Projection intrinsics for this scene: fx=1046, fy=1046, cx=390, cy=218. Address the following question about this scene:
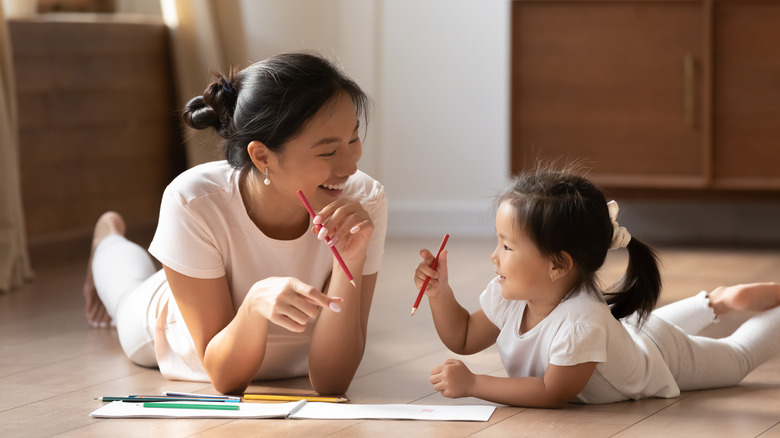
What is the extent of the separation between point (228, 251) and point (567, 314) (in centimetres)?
59

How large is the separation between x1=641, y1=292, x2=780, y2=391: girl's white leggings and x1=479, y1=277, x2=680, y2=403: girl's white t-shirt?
39mm

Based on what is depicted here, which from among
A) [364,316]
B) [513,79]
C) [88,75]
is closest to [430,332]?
[364,316]

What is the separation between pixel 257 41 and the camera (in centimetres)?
420

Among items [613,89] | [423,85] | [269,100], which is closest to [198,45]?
[423,85]

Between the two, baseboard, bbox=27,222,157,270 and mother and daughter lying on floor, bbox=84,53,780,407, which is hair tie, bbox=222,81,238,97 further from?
baseboard, bbox=27,222,157,270

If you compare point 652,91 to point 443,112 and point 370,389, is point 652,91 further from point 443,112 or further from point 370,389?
point 370,389

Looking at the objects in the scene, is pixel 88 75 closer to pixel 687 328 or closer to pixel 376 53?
pixel 376 53

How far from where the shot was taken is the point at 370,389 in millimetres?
1896

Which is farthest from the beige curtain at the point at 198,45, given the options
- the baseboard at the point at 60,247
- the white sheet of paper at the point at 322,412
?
the white sheet of paper at the point at 322,412

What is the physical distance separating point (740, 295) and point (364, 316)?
717mm

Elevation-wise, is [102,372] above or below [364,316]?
below

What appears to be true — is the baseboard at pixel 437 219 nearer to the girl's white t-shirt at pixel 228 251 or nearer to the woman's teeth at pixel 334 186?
the girl's white t-shirt at pixel 228 251

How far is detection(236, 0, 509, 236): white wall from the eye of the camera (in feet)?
13.8

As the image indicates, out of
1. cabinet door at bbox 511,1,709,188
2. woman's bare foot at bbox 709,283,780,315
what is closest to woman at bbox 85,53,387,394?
woman's bare foot at bbox 709,283,780,315
